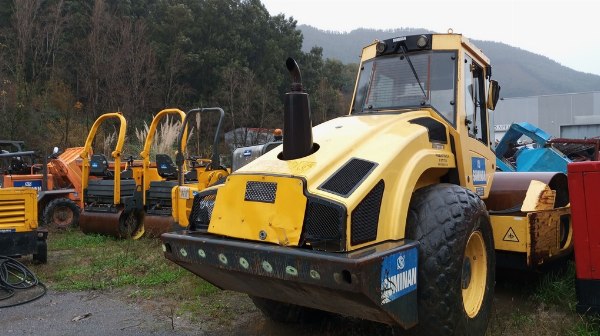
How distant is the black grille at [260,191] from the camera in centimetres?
350

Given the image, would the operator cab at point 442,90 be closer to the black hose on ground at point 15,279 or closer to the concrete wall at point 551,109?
the black hose on ground at point 15,279

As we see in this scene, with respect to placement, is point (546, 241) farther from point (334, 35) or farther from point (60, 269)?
point (334, 35)

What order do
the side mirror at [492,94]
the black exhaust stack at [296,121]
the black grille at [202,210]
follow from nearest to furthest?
the black exhaust stack at [296,121] → the black grille at [202,210] → the side mirror at [492,94]

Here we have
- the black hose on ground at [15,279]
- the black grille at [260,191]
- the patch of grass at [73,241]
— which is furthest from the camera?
the patch of grass at [73,241]

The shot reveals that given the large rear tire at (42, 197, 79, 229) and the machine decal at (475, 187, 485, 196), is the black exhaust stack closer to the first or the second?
the machine decal at (475, 187, 485, 196)

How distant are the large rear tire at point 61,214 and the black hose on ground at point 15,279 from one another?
372 centimetres

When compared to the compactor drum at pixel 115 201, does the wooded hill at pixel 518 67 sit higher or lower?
higher

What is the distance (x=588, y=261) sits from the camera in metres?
4.21

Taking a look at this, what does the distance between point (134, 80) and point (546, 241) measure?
63.2ft

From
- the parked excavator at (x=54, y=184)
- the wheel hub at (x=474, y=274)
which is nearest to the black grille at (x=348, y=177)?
the wheel hub at (x=474, y=274)

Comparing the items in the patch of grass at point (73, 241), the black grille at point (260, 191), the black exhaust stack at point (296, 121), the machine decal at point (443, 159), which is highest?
the black exhaust stack at point (296, 121)

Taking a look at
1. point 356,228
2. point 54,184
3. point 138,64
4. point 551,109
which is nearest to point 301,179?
point 356,228

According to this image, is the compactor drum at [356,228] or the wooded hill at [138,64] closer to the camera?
the compactor drum at [356,228]

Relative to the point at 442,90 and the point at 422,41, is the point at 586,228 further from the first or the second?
the point at 422,41
